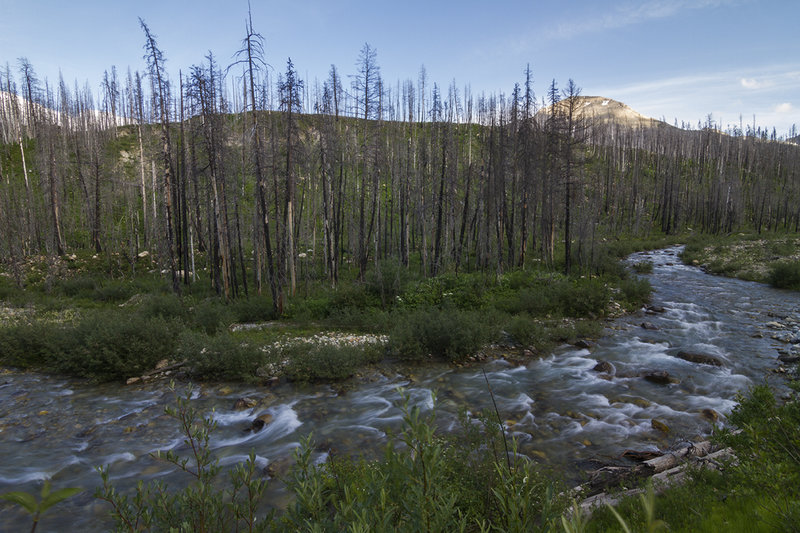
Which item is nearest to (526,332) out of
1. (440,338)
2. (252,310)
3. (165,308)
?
(440,338)

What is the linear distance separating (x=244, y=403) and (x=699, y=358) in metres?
13.1

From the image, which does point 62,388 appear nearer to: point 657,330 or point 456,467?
point 456,467

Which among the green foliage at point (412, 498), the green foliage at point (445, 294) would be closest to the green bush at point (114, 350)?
the green foliage at point (445, 294)

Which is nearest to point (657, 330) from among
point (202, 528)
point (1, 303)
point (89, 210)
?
point (202, 528)

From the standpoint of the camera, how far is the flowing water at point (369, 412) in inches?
282

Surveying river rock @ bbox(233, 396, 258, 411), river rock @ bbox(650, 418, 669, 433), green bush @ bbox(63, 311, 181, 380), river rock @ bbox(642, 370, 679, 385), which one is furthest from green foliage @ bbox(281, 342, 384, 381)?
river rock @ bbox(642, 370, 679, 385)

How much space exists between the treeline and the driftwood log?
1341cm

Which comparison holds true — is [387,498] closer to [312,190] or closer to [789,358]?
[789,358]

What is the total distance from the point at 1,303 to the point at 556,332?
2598cm

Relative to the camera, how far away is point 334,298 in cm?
1770

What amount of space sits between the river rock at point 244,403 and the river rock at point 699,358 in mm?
12607

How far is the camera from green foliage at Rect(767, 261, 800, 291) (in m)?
20.8

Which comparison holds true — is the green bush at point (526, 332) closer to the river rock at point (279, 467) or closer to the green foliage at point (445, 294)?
the green foliage at point (445, 294)

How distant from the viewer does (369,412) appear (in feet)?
30.2
